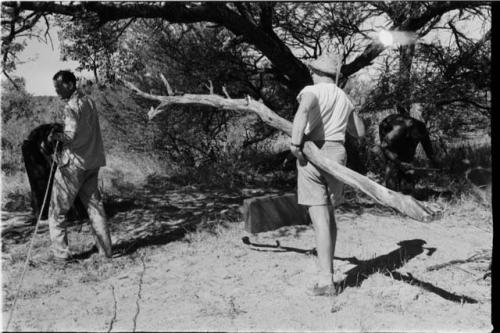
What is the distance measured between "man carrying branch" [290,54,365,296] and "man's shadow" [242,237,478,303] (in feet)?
1.16

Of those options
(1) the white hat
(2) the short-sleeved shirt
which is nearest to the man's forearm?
(1) the white hat

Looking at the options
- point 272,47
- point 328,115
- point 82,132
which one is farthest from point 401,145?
point 82,132

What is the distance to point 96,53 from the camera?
7.05 metres

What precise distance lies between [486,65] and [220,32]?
4.48 metres

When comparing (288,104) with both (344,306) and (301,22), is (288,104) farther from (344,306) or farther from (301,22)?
(344,306)

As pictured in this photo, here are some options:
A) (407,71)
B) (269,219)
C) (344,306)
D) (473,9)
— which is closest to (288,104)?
(407,71)

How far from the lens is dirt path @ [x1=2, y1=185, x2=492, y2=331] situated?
11.4 ft

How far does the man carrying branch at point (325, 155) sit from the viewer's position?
3.79 metres

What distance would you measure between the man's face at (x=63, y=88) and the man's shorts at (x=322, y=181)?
226 centimetres

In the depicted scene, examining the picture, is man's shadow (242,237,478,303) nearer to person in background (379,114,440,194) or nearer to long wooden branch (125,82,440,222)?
long wooden branch (125,82,440,222)

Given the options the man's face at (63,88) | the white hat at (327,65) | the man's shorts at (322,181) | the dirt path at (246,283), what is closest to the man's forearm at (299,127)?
the man's shorts at (322,181)

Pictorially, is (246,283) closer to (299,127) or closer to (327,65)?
(299,127)

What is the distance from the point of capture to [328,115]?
151 inches

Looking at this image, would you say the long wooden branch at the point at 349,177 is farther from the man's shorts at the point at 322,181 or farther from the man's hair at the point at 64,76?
the man's hair at the point at 64,76
